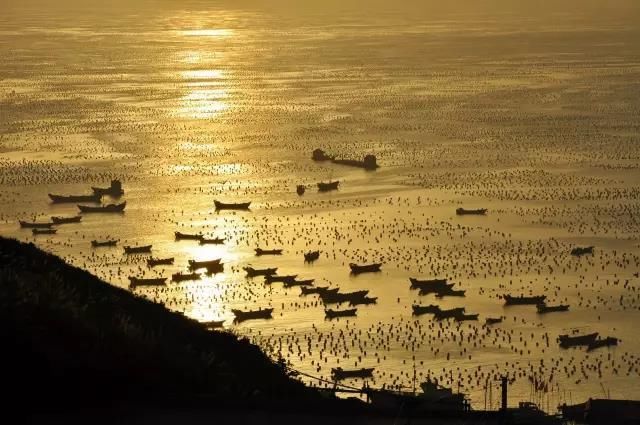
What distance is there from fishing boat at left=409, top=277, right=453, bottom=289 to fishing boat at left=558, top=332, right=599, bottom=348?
25.0 ft

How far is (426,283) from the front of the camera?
51094 mm

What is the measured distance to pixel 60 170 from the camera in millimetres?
78562

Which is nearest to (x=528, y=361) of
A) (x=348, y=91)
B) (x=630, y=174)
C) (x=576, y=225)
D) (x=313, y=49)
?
(x=576, y=225)

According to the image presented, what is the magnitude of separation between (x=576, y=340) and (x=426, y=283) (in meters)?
8.59

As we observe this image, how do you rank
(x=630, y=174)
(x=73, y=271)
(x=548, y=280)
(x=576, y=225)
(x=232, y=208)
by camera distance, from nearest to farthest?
(x=73, y=271) < (x=548, y=280) < (x=576, y=225) < (x=232, y=208) < (x=630, y=174)

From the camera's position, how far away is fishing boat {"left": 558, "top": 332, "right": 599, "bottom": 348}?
4328cm

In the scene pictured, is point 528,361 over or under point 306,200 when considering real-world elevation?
under


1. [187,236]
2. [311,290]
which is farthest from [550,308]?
[187,236]

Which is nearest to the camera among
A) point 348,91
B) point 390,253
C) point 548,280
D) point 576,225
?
point 548,280

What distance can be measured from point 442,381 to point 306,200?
32.0m

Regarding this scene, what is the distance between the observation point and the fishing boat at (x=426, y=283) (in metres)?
50.7

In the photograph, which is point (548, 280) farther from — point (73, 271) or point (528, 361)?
point (73, 271)

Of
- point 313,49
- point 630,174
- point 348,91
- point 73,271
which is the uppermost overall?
point 313,49

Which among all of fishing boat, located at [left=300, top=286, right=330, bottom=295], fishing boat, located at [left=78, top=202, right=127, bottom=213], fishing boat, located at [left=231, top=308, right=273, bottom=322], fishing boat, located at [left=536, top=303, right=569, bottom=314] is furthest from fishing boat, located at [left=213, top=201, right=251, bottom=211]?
fishing boat, located at [left=536, top=303, right=569, bottom=314]
